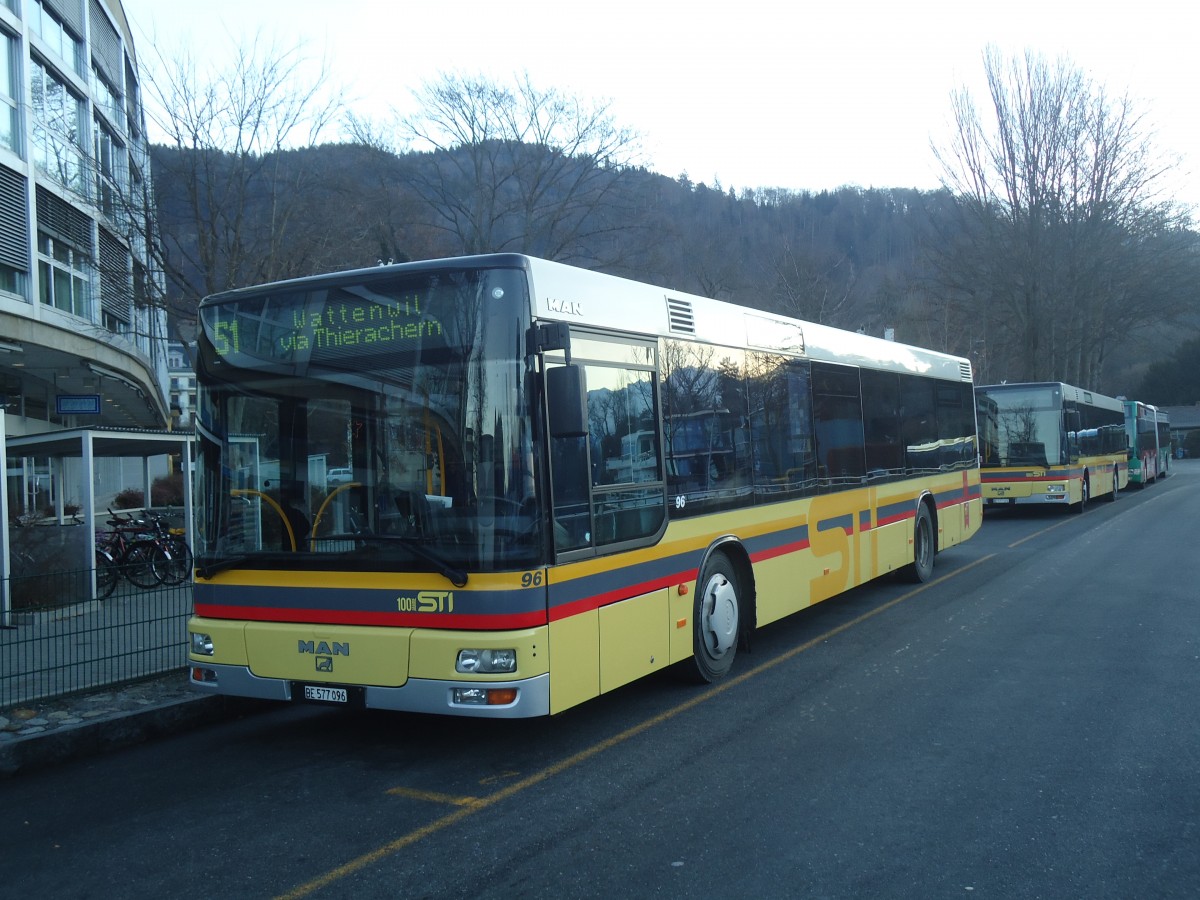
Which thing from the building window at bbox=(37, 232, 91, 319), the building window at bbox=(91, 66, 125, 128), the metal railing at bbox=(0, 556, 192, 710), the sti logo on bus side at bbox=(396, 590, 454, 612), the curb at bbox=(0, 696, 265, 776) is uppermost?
the building window at bbox=(91, 66, 125, 128)

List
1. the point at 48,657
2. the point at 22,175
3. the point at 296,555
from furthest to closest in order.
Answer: the point at 22,175 → the point at 48,657 → the point at 296,555

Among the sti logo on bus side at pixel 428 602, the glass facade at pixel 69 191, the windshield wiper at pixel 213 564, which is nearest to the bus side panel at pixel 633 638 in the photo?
the sti logo on bus side at pixel 428 602

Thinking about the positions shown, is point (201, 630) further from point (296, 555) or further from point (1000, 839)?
point (1000, 839)

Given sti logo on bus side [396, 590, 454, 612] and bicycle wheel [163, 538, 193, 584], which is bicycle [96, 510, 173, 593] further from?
sti logo on bus side [396, 590, 454, 612]

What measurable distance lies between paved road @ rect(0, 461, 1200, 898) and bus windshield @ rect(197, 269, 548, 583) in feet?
4.32

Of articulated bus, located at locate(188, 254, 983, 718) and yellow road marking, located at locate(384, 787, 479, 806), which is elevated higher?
articulated bus, located at locate(188, 254, 983, 718)

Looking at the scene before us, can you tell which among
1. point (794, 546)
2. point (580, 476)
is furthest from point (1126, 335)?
point (580, 476)

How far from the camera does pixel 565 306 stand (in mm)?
6402

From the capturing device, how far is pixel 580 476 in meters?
6.36

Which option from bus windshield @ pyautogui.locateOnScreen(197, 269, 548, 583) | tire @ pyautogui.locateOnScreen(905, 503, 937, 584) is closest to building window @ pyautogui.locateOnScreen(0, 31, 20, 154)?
bus windshield @ pyautogui.locateOnScreen(197, 269, 548, 583)

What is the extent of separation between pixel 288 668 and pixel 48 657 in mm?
2852

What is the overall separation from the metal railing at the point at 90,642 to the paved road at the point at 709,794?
3.75ft

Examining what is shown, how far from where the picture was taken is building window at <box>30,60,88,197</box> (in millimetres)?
16156

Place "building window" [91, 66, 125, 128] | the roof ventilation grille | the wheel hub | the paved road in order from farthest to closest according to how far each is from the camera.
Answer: "building window" [91, 66, 125, 128]
the wheel hub
the roof ventilation grille
the paved road
